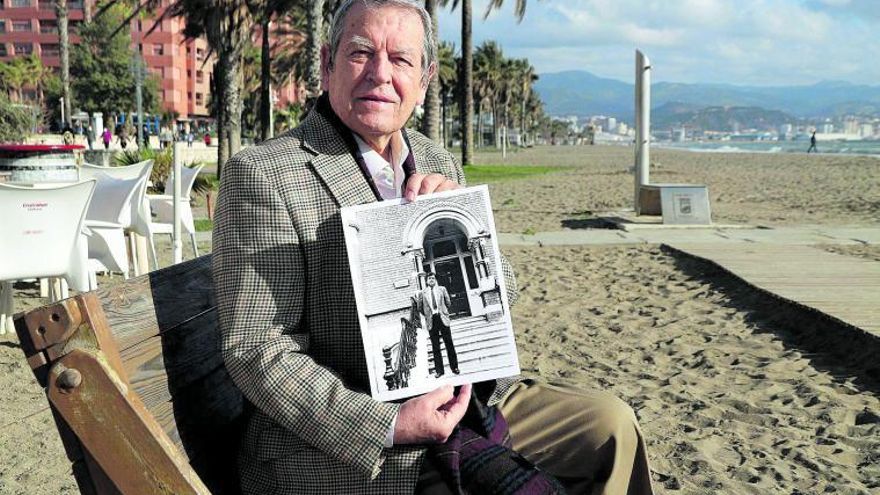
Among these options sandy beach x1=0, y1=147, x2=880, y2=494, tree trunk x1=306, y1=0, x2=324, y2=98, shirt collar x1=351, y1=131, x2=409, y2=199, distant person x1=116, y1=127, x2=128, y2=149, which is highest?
tree trunk x1=306, y1=0, x2=324, y2=98

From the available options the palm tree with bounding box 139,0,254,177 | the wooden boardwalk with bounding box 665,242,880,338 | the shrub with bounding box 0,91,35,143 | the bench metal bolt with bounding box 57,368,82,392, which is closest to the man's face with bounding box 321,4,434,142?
the bench metal bolt with bounding box 57,368,82,392

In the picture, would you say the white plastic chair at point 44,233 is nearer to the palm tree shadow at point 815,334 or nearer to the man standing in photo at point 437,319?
the man standing in photo at point 437,319

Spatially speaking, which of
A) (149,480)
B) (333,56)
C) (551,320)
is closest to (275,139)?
(333,56)

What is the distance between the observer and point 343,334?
6.04 ft

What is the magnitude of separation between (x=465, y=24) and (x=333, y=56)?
28590 millimetres

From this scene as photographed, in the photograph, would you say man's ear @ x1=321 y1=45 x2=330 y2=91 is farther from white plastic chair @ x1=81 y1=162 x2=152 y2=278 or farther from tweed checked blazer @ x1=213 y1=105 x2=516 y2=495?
white plastic chair @ x1=81 y1=162 x2=152 y2=278

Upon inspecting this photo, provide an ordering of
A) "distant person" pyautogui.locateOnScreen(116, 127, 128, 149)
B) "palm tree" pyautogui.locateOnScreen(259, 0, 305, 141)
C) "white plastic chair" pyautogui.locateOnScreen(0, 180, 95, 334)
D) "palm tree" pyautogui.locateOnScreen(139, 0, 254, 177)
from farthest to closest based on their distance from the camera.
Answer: "distant person" pyautogui.locateOnScreen(116, 127, 128, 149) → "palm tree" pyautogui.locateOnScreen(259, 0, 305, 141) → "palm tree" pyautogui.locateOnScreen(139, 0, 254, 177) → "white plastic chair" pyautogui.locateOnScreen(0, 180, 95, 334)

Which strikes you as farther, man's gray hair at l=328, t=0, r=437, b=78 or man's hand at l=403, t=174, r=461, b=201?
man's gray hair at l=328, t=0, r=437, b=78

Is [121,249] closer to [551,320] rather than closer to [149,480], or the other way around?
[551,320]

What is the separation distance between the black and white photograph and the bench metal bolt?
504 mm

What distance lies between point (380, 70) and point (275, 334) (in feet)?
2.06

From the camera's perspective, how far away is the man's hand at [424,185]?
1.76 meters

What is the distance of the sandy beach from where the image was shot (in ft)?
12.4

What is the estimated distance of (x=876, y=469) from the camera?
12.1 feet
